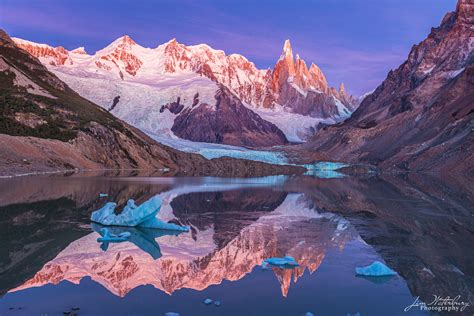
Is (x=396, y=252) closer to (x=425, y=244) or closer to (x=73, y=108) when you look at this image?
(x=425, y=244)

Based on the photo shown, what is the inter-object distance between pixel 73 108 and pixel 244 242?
12032cm

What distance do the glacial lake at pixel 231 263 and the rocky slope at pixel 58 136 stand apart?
51571mm

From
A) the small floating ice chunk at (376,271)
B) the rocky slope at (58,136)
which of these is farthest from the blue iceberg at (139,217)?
the rocky slope at (58,136)

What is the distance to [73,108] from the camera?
447 feet

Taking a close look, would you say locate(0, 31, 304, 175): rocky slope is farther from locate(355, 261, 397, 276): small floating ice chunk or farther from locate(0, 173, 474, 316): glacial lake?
locate(355, 261, 397, 276): small floating ice chunk

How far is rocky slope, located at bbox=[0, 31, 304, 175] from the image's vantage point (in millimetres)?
90562

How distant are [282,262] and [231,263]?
202cm

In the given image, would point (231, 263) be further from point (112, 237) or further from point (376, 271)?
point (112, 237)

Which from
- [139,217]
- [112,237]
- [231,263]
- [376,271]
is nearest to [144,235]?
[139,217]

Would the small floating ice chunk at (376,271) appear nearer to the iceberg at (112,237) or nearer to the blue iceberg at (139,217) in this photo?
the iceberg at (112,237)

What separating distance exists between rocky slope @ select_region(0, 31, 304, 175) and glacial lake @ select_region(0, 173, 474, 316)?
51571mm

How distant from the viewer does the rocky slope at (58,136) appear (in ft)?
297

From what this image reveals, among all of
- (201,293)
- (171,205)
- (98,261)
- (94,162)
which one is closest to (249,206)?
(171,205)

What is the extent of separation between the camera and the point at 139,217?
28578 millimetres
